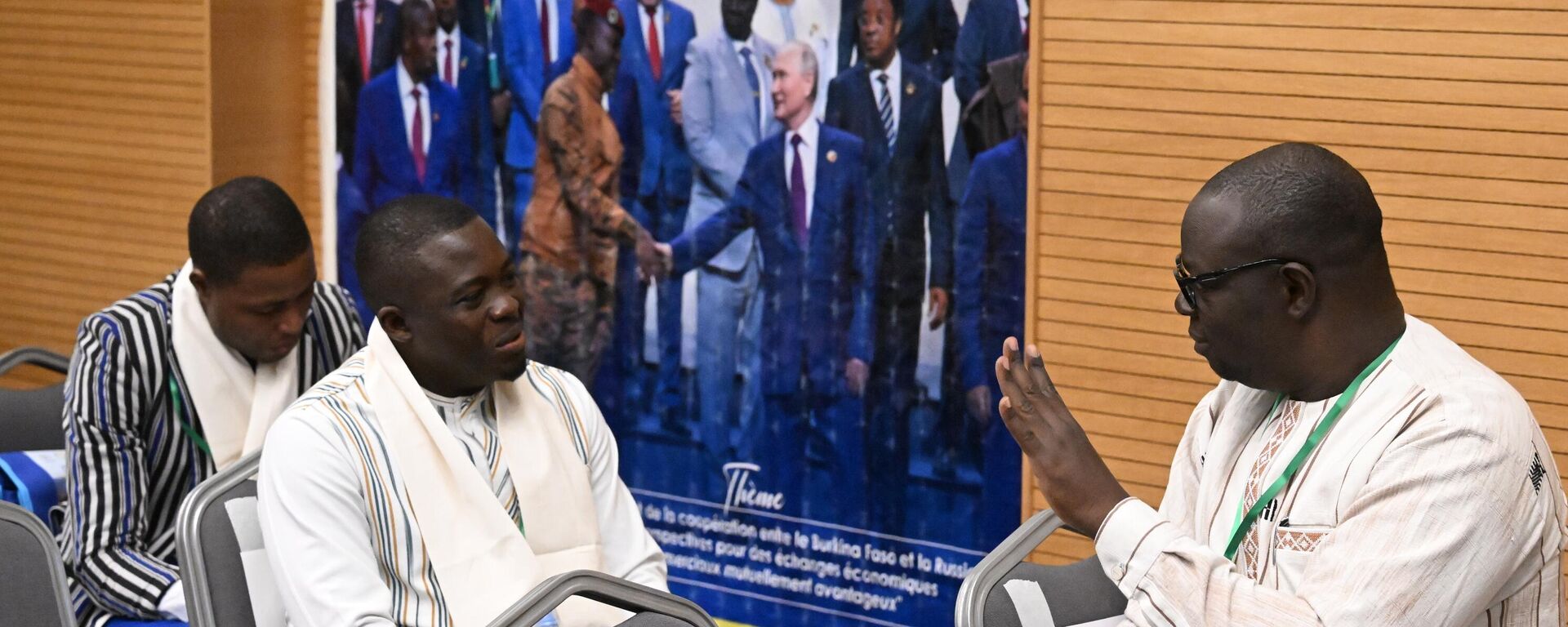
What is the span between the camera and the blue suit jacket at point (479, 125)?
4.94 metres

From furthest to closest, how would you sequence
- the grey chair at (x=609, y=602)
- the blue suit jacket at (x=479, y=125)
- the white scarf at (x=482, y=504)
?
1. the blue suit jacket at (x=479, y=125)
2. the white scarf at (x=482, y=504)
3. the grey chair at (x=609, y=602)

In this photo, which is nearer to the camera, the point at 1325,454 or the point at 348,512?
the point at 1325,454

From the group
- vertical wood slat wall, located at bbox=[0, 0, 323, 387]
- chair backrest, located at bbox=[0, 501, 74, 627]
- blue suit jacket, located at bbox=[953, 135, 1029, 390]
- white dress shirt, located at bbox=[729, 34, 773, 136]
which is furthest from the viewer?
vertical wood slat wall, located at bbox=[0, 0, 323, 387]

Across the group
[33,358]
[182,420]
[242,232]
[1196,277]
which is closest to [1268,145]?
[1196,277]

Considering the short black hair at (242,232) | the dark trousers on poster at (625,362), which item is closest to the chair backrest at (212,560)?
the short black hair at (242,232)

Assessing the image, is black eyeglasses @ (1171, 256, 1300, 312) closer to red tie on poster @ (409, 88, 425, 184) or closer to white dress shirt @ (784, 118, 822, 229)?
white dress shirt @ (784, 118, 822, 229)

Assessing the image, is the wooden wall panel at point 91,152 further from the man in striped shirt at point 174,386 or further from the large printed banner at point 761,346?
the man in striped shirt at point 174,386

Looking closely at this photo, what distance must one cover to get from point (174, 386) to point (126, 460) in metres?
0.20

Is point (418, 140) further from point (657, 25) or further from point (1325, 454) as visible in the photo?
point (1325, 454)

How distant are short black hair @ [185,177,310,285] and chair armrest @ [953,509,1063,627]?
155 cm

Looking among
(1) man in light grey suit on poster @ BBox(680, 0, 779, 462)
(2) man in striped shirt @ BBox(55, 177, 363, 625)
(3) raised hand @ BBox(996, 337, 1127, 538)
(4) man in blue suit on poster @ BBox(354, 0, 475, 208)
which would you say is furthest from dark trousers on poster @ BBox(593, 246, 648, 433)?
(3) raised hand @ BBox(996, 337, 1127, 538)

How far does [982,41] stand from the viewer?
412 centimetres

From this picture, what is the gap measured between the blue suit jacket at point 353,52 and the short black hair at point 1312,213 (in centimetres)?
338

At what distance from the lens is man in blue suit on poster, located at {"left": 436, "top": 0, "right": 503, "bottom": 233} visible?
16.2 ft
